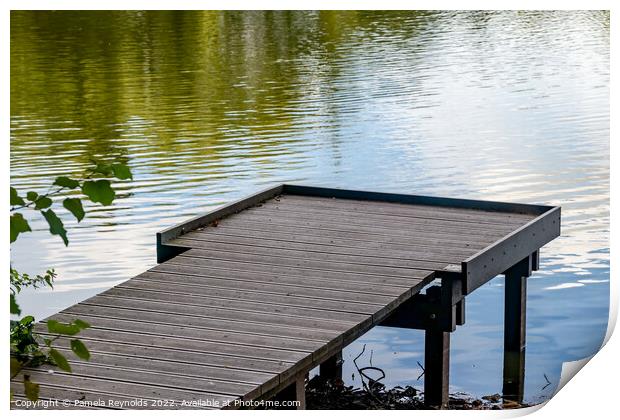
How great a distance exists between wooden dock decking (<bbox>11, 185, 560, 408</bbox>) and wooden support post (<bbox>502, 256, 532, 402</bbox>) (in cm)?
3

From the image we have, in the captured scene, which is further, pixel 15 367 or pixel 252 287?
pixel 252 287

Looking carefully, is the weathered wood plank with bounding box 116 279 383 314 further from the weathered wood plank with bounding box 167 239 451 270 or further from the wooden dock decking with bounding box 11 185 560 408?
the weathered wood plank with bounding box 167 239 451 270

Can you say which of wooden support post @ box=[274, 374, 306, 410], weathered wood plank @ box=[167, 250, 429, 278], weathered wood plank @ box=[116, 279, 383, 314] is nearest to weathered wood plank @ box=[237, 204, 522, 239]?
weathered wood plank @ box=[167, 250, 429, 278]

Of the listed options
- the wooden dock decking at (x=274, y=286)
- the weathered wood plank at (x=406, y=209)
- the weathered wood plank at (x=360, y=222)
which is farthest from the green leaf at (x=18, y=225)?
the weathered wood plank at (x=406, y=209)

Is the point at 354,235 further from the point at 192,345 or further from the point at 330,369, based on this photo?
the point at 192,345

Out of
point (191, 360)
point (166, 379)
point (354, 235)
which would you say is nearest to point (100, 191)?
point (166, 379)

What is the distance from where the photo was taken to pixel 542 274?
7449 mm

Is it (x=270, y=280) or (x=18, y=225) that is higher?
(x=18, y=225)

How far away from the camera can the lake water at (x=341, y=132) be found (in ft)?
22.8

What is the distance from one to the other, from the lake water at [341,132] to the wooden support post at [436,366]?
660mm

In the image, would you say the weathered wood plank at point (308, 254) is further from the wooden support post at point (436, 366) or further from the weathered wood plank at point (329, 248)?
the wooden support post at point (436, 366)

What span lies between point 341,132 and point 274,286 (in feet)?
24.4

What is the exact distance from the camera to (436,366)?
16.3ft

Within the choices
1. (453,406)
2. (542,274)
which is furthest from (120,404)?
(542,274)
